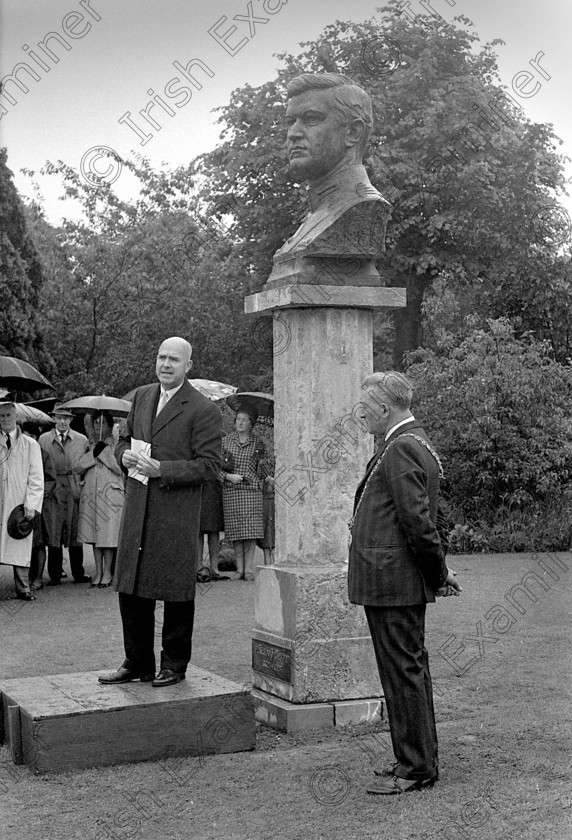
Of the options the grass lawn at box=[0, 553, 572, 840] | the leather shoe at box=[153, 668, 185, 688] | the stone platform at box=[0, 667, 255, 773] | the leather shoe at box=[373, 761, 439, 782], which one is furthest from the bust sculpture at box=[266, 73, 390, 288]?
the leather shoe at box=[373, 761, 439, 782]

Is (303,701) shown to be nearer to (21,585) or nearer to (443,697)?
(443,697)

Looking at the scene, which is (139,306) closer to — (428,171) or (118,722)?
Answer: (428,171)

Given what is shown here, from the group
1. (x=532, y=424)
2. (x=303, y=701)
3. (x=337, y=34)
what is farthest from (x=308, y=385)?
(x=337, y=34)

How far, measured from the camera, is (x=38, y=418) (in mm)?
15562

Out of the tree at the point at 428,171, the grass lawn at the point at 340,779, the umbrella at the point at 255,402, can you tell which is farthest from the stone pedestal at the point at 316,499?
the tree at the point at 428,171

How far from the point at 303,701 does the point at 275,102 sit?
24.7 meters

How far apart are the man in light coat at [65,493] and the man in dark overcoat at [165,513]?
23.5 ft

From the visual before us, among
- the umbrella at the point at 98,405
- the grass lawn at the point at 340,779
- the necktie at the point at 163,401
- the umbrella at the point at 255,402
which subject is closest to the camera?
the grass lawn at the point at 340,779

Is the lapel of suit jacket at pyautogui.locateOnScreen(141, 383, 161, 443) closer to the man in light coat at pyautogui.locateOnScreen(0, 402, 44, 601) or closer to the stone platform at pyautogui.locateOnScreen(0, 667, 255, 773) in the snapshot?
the stone platform at pyautogui.locateOnScreen(0, 667, 255, 773)

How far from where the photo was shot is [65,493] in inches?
547

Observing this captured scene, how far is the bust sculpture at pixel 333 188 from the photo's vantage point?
7.47m

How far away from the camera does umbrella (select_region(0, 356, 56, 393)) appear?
1527 centimetres

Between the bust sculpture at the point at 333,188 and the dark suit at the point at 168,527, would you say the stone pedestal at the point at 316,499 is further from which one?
the dark suit at the point at 168,527

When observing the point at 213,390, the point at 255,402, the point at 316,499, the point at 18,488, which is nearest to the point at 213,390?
Answer: the point at 213,390
